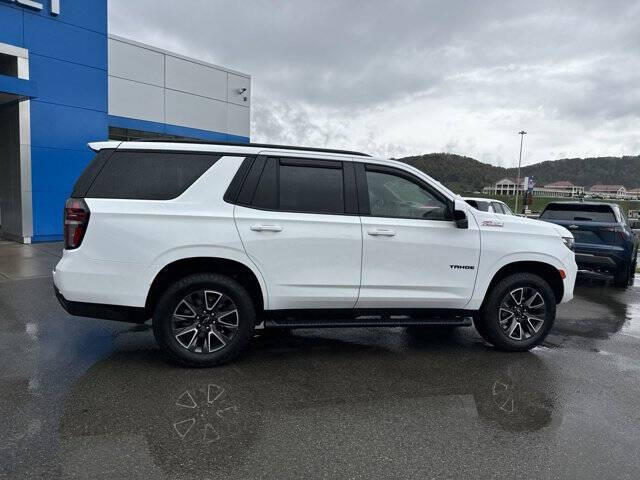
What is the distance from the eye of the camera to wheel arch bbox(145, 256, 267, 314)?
170 inches

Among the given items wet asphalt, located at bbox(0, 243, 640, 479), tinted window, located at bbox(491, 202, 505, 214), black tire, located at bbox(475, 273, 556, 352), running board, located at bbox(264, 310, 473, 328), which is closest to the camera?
wet asphalt, located at bbox(0, 243, 640, 479)

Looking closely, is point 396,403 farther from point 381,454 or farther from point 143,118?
point 143,118

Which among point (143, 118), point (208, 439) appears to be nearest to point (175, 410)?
point (208, 439)

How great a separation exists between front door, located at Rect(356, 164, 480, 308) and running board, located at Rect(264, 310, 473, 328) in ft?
0.47

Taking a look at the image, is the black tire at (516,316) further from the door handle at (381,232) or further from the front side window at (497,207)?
the front side window at (497,207)

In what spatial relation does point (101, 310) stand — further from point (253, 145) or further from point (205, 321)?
point (253, 145)

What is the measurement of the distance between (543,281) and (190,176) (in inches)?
145

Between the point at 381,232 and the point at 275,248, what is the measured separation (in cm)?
99

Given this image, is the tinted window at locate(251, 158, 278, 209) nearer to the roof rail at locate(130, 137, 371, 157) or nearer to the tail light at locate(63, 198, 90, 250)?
the roof rail at locate(130, 137, 371, 157)

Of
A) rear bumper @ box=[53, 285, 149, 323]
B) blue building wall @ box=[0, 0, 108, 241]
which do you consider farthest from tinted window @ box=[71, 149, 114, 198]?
blue building wall @ box=[0, 0, 108, 241]

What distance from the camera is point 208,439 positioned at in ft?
10.4

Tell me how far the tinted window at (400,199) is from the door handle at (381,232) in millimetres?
170

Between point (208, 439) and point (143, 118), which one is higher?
point (143, 118)

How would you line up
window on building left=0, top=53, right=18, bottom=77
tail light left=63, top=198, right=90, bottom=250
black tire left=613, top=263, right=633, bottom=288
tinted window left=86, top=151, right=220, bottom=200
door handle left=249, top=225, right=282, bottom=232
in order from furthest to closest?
window on building left=0, top=53, right=18, bottom=77, black tire left=613, top=263, right=633, bottom=288, door handle left=249, top=225, right=282, bottom=232, tinted window left=86, top=151, right=220, bottom=200, tail light left=63, top=198, right=90, bottom=250
